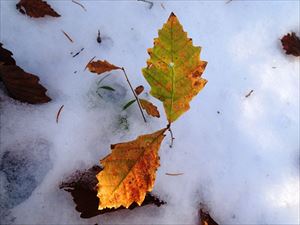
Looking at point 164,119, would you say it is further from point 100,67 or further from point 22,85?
point 22,85

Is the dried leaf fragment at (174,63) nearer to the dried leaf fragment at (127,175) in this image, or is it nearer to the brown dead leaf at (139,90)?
the dried leaf fragment at (127,175)

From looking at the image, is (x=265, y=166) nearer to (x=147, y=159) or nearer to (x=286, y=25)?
(x=147, y=159)

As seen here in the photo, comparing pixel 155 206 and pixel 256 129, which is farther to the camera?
pixel 256 129

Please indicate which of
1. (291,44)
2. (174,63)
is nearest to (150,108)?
(174,63)

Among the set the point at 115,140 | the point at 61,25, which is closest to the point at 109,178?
the point at 115,140

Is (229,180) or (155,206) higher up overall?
(229,180)

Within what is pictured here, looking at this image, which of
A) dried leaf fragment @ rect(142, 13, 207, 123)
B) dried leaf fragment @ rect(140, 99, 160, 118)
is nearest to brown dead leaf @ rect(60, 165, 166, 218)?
dried leaf fragment @ rect(140, 99, 160, 118)
